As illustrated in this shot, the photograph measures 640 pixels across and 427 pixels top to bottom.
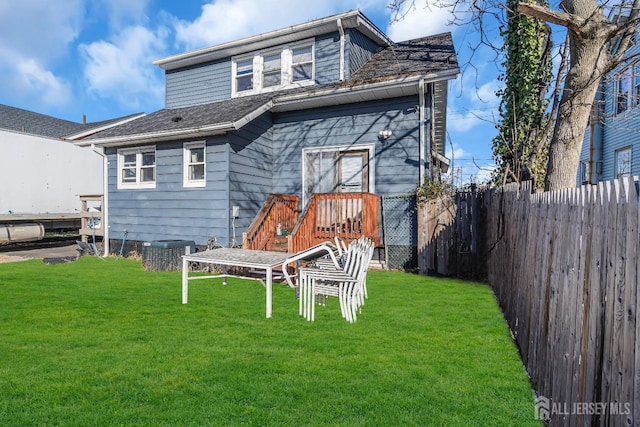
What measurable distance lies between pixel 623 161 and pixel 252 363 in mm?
15352

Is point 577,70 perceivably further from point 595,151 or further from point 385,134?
point 595,151

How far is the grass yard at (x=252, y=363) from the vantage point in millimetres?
2551

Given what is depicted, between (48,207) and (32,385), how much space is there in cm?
1295

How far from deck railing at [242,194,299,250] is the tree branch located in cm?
588

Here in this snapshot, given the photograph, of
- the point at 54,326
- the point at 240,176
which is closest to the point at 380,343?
the point at 54,326

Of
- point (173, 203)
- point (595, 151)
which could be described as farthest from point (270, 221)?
point (595, 151)

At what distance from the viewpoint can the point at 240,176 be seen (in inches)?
382

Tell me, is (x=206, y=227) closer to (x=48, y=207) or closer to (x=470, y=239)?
(x=470, y=239)

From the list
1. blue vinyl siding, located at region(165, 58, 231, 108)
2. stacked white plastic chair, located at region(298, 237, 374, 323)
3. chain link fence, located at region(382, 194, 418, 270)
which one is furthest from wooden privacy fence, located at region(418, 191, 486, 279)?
blue vinyl siding, located at region(165, 58, 231, 108)

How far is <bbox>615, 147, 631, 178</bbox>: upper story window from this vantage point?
12.8m

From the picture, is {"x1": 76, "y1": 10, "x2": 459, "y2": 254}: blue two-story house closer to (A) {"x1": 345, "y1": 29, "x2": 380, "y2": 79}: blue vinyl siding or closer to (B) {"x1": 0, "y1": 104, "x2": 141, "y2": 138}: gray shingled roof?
(A) {"x1": 345, "y1": 29, "x2": 380, "y2": 79}: blue vinyl siding

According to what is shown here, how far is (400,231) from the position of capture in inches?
357

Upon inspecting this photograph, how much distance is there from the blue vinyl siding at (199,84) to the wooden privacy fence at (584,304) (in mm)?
11221

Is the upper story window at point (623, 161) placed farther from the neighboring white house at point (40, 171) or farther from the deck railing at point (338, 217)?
the neighboring white house at point (40, 171)
